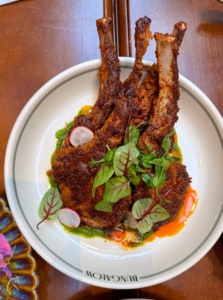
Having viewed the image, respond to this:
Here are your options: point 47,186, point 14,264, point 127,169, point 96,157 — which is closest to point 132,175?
point 127,169

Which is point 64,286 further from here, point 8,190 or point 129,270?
point 8,190

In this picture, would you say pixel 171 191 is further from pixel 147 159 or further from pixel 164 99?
pixel 164 99

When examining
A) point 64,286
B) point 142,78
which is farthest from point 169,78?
point 64,286

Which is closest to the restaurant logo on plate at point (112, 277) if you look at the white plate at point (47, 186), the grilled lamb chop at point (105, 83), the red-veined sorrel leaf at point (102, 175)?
the white plate at point (47, 186)

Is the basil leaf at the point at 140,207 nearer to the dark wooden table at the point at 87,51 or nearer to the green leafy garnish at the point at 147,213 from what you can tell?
the green leafy garnish at the point at 147,213

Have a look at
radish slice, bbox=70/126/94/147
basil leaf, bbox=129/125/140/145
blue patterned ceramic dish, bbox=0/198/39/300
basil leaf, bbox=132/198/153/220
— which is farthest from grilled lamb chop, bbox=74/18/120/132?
blue patterned ceramic dish, bbox=0/198/39/300

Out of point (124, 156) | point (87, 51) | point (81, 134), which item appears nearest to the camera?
point (124, 156)
